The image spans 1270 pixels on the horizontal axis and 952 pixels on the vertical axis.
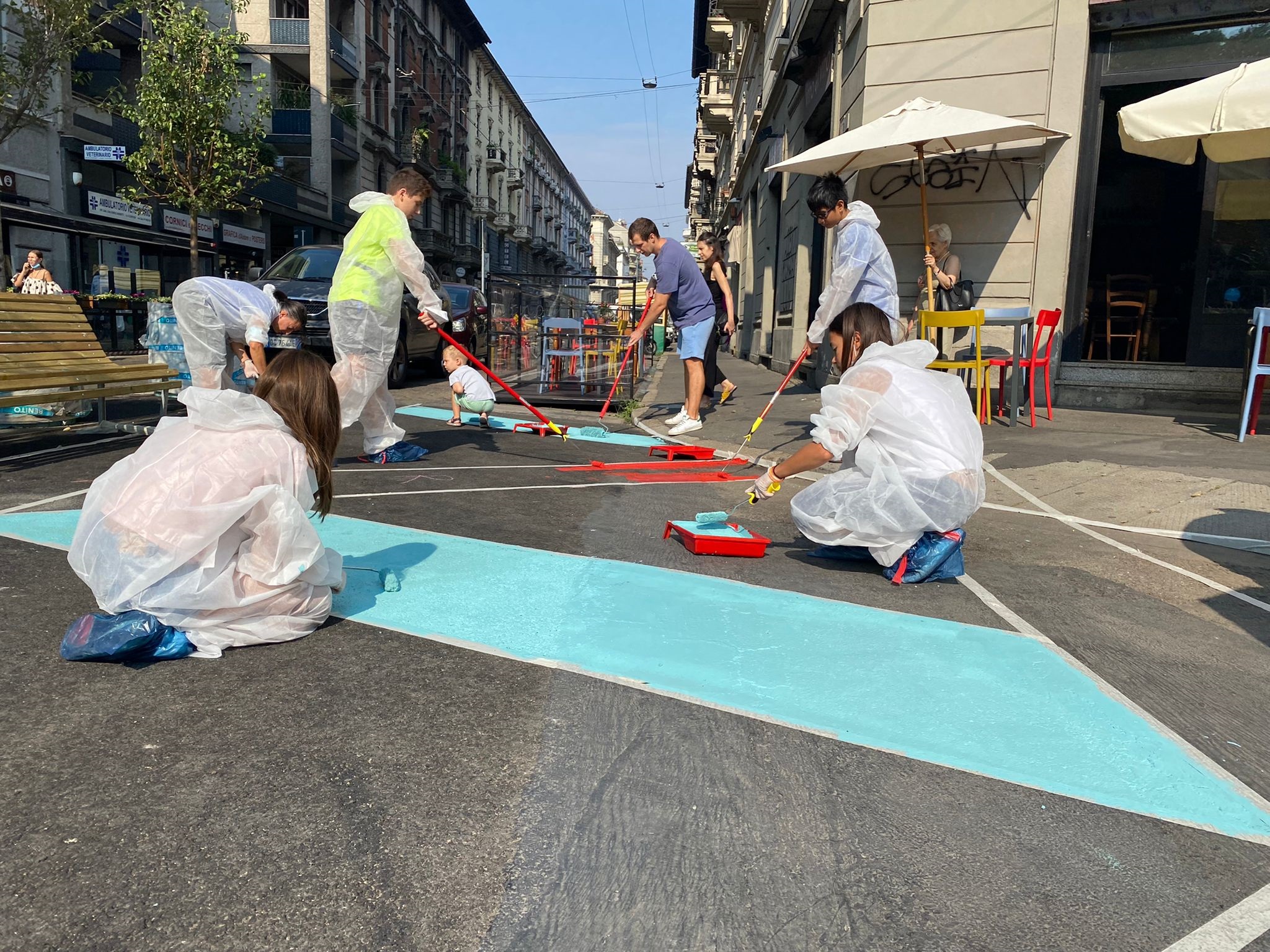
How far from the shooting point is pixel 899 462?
4.08 meters

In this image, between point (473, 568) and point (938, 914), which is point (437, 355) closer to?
point (473, 568)

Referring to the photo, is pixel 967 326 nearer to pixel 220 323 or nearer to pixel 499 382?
pixel 499 382

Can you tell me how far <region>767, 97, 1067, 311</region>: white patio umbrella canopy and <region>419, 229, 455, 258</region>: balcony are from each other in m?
40.6

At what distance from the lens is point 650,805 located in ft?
6.99

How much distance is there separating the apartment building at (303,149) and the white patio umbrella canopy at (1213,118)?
52.0ft

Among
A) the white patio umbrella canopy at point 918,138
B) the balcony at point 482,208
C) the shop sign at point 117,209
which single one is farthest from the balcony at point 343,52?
the white patio umbrella canopy at point 918,138

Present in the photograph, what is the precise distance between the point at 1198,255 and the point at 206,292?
9501 mm

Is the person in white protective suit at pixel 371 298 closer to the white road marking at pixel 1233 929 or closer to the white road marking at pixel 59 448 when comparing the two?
the white road marking at pixel 59 448

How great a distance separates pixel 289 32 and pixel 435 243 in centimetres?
1670

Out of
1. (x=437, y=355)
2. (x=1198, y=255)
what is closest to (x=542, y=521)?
(x=1198, y=255)

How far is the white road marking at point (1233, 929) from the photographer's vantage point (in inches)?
65.9

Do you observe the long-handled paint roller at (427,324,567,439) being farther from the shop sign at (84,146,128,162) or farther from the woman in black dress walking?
the shop sign at (84,146,128,162)

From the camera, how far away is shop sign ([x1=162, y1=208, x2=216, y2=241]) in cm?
2645

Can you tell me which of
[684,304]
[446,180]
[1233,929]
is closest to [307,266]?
[684,304]
